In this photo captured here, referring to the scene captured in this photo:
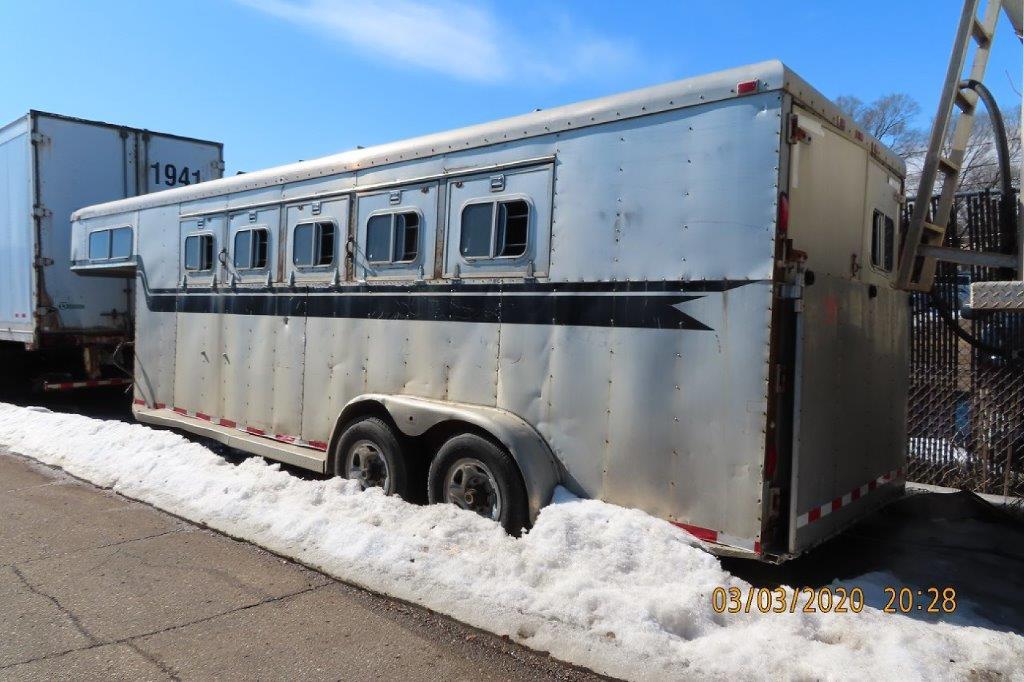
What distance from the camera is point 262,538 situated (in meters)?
5.45

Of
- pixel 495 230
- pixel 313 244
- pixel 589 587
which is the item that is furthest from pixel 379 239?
pixel 589 587

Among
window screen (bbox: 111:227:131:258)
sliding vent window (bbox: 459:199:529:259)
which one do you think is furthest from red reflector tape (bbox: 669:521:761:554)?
window screen (bbox: 111:227:131:258)

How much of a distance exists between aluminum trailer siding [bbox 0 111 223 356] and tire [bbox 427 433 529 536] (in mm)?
8506

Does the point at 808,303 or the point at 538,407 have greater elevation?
the point at 808,303

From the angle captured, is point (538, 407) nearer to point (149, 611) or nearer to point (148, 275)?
point (149, 611)

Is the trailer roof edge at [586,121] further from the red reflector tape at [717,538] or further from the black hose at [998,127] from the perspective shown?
the red reflector tape at [717,538]

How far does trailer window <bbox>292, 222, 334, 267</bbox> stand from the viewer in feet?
22.2

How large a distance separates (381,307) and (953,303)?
5545mm

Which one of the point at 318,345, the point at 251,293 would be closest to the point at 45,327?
the point at 251,293

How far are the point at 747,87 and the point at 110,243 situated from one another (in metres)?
8.53

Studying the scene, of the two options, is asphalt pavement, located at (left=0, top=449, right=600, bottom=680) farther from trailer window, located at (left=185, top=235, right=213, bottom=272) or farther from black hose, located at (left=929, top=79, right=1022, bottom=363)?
black hose, located at (left=929, top=79, right=1022, bottom=363)

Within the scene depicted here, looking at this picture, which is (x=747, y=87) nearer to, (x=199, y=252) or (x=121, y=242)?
(x=199, y=252)

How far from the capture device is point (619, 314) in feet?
15.4

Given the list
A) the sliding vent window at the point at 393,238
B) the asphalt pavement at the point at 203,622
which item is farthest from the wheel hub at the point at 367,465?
the sliding vent window at the point at 393,238
